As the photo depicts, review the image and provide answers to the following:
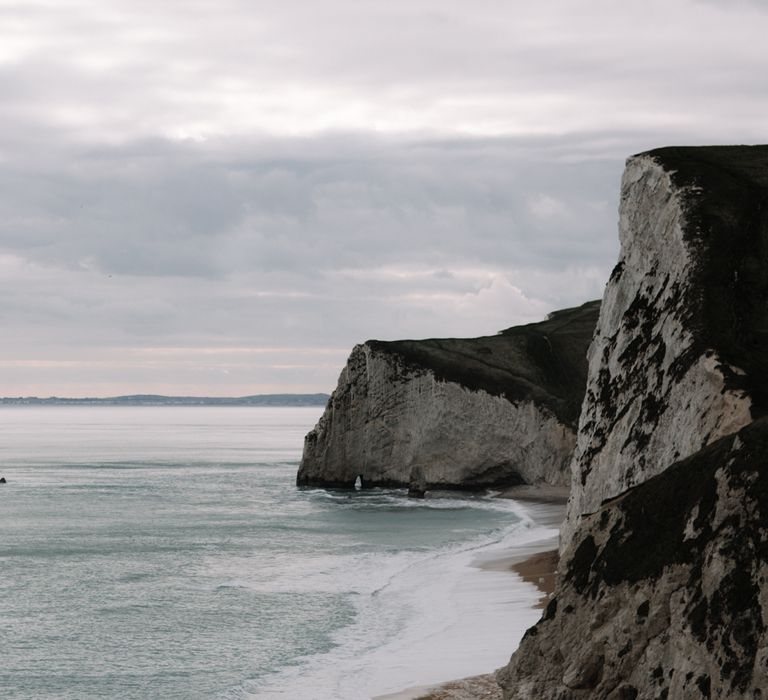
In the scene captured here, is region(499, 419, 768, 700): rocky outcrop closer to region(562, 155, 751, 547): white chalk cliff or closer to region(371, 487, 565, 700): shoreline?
region(371, 487, 565, 700): shoreline

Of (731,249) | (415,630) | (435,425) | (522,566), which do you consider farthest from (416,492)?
(731,249)

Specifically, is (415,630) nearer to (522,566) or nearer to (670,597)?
(522,566)

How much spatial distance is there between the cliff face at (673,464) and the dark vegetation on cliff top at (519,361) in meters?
46.2

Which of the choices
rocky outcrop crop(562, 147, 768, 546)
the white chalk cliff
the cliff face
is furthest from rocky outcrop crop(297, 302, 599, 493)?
the white chalk cliff

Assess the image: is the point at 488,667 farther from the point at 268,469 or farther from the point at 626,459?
the point at 268,469

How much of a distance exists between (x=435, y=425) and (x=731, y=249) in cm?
5453

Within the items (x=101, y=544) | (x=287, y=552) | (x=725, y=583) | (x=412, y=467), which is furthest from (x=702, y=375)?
(x=412, y=467)

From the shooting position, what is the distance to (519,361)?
9762 cm

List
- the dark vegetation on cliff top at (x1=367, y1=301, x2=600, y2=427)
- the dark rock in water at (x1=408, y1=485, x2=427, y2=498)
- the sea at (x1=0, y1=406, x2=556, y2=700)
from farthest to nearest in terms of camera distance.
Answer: the dark vegetation on cliff top at (x1=367, y1=301, x2=600, y2=427) → the dark rock in water at (x1=408, y1=485, x2=427, y2=498) → the sea at (x1=0, y1=406, x2=556, y2=700)

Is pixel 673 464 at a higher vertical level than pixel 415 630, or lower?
higher

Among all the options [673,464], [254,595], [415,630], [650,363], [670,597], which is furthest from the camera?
[254,595]

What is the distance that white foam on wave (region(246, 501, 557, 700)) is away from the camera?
26094mm

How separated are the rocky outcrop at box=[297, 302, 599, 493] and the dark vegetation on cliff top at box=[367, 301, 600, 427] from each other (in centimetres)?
16

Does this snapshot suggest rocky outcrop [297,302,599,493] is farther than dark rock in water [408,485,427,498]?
Yes
